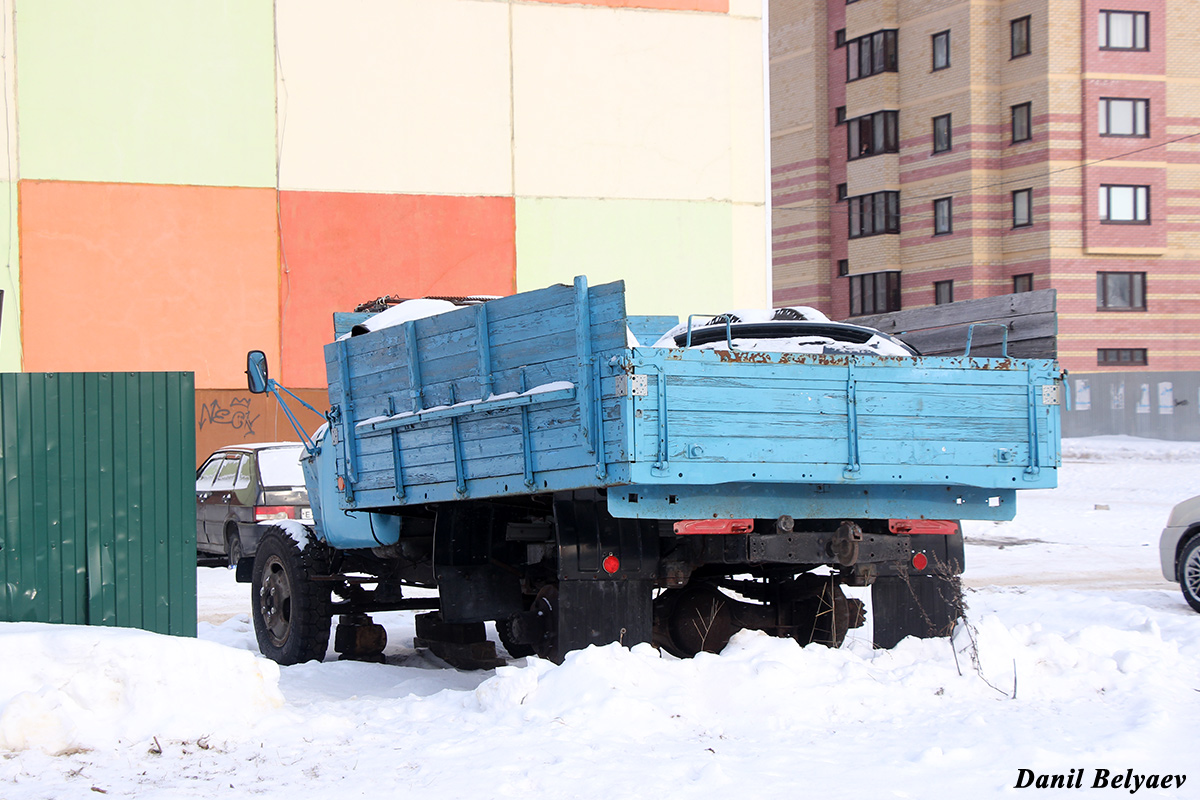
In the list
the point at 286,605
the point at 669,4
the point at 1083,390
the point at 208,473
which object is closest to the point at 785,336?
the point at 286,605

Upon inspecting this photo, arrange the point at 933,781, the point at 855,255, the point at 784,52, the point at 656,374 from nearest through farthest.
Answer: the point at 933,781 → the point at 656,374 → the point at 855,255 → the point at 784,52

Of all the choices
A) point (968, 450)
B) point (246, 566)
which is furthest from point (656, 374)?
point (246, 566)

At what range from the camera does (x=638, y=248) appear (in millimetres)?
22203

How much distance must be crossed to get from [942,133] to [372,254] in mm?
33485

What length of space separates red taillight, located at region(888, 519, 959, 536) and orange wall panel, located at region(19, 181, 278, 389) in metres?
15.0

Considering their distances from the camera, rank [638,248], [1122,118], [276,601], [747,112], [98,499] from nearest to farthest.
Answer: [98,499] → [276,601] → [638,248] → [747,112] → [1122,118]

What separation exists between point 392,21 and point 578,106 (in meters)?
3.37

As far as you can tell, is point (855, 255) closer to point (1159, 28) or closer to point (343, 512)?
point (1159, 28)

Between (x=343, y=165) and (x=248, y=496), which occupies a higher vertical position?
(x=343, y=165)

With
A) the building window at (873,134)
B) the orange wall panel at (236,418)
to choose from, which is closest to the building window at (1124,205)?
the building window at (873,134)

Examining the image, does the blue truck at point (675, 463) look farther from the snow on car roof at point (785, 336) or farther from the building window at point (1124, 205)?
the building window at point (1124, 205)

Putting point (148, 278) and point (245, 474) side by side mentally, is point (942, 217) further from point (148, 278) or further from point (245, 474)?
point (245, 474)

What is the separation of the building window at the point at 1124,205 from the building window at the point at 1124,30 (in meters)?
5.04

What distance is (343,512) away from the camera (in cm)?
918
